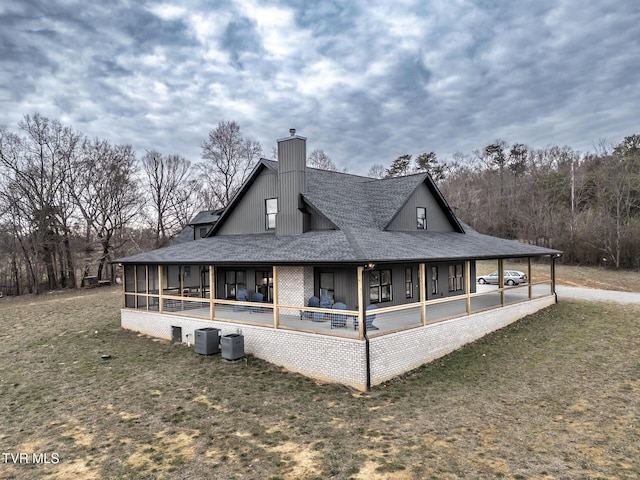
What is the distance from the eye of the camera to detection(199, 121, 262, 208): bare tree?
42094 mm

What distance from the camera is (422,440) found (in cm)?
→ 711

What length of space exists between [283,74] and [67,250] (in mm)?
Answer: 24503

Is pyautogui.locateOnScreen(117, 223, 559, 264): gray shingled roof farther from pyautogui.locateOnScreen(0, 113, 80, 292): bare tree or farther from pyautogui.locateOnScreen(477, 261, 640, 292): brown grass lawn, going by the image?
pyautogui.locateOnScreen(0, 113, 80, 292): bare tree

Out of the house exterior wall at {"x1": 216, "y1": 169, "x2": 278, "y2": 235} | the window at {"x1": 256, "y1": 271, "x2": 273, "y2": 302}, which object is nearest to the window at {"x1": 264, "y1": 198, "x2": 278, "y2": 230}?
the house exterior wall at {"x1": 216, "y1": 169, "x2": 278, "y2": 235}

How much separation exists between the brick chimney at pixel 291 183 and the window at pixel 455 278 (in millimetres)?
8338

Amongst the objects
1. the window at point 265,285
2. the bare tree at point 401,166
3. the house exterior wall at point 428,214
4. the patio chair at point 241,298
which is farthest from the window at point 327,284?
the bare tree at point 401,166

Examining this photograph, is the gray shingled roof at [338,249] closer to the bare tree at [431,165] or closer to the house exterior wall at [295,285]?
the house exterior wall at [295,285]

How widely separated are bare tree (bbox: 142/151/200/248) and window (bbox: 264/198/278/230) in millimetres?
26597

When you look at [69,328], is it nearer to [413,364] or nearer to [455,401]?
[413,364]

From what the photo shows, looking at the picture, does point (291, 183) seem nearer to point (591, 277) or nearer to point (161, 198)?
point (591, 277)

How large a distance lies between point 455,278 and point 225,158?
103 ft

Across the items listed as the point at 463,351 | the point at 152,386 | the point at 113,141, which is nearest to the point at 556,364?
the point at 463,351

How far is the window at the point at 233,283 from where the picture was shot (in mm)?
17453

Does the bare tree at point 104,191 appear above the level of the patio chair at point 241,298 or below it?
above
